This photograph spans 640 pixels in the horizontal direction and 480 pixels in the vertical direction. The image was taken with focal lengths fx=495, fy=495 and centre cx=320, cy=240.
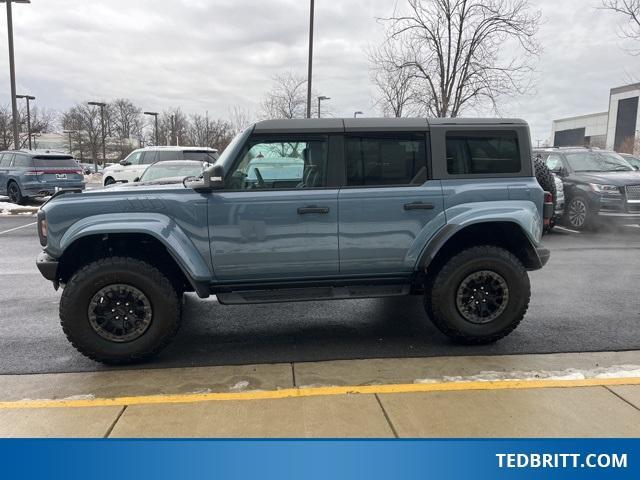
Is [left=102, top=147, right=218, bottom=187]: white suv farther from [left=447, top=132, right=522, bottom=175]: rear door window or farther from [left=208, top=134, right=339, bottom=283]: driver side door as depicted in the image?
[left=447, top=132, right=522, bottom=175]: rear door window

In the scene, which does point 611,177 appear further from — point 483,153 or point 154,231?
point 154,231

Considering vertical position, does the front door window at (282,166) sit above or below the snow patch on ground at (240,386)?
above

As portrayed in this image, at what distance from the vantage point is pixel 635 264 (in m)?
7.48

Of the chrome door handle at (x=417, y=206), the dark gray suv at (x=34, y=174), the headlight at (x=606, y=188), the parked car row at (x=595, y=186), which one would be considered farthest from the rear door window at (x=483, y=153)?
the dark gray suv at (x=34, y=174)

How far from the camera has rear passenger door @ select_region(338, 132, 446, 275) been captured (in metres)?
4.02

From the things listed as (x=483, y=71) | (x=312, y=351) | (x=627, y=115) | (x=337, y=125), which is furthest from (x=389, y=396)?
(x=627, y=115)

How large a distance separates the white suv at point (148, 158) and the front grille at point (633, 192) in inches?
470

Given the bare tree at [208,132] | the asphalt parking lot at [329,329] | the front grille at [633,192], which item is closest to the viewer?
the asphalt parking lot at [329,329]

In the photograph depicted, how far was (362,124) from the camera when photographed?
4.12m

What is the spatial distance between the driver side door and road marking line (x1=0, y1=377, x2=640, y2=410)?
0.99 meters

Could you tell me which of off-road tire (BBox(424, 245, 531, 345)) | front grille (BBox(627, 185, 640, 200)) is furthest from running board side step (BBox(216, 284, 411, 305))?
front grille (BBox(627, 185, 640, 200))

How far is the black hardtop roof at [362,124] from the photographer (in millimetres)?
4059

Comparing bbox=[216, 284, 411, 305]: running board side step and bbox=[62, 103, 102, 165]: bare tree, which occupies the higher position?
bbox=[62, 103, 102, 165]: bare tree

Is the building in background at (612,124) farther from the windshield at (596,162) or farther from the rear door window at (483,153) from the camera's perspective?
the rear door window at (483,153)
